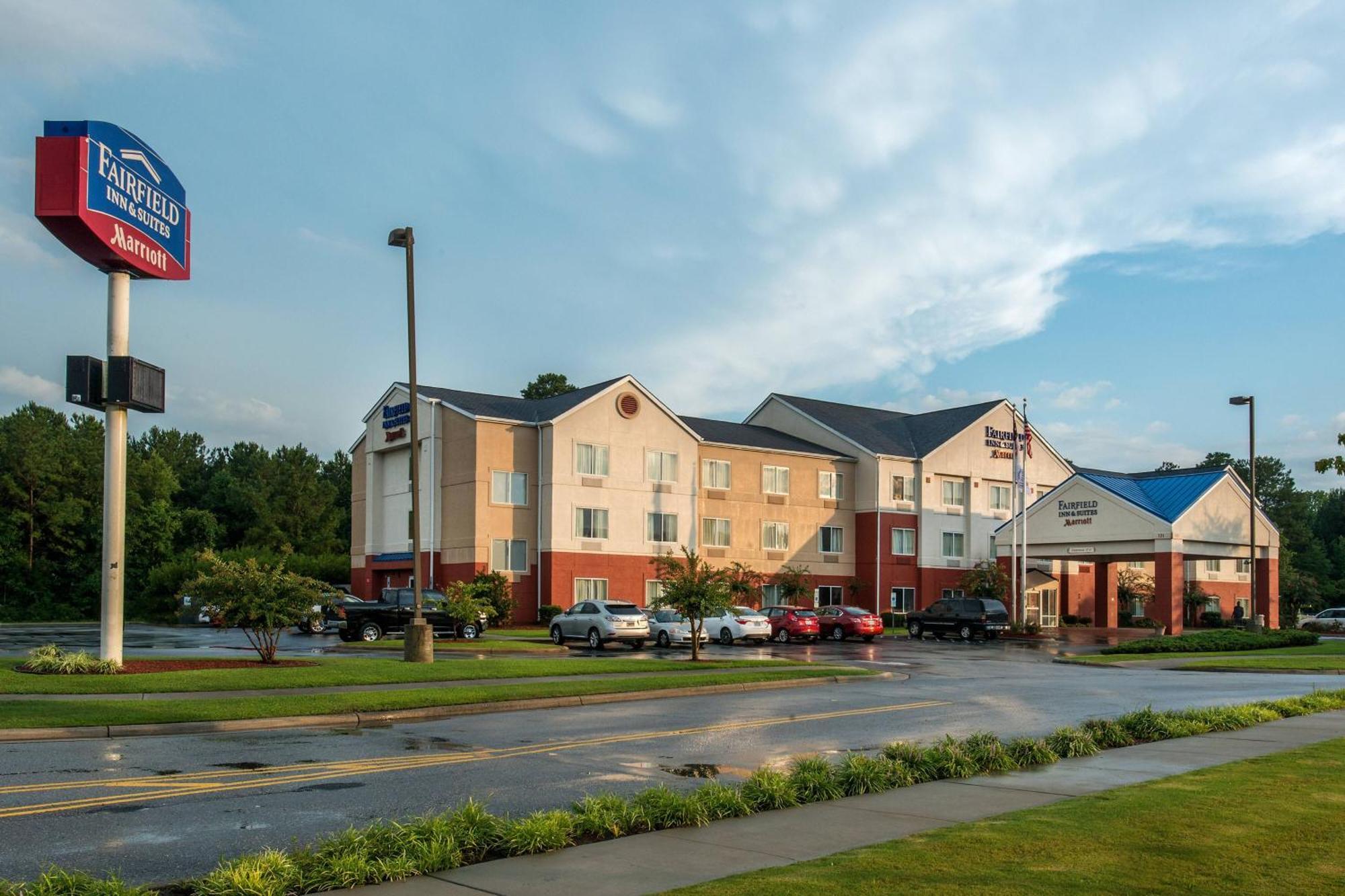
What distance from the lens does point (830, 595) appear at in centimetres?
6356

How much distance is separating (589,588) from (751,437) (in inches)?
583

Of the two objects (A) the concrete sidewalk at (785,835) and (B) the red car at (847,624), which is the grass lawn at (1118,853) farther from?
(B) the red car at (847,624)

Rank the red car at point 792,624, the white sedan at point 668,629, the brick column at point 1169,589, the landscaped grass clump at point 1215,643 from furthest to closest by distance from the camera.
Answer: the brick column at point 1169,589 < the red car at point 792,624 < the white sedan at point 668,629 < the landscaped grass clump at point 1215,643

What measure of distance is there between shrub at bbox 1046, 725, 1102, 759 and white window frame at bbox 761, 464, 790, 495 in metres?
47.8

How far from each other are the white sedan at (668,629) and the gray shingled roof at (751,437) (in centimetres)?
1989

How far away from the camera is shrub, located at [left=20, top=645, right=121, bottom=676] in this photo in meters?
19.9

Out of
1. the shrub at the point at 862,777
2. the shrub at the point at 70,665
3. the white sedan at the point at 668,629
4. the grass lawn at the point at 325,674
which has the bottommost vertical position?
the white sedan at the point at 668,629

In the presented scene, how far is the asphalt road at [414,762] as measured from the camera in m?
8.56

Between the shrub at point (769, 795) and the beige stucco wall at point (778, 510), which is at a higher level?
the beige stucco wall at point (778, 510)

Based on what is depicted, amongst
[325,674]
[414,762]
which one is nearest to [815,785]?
[414,762]

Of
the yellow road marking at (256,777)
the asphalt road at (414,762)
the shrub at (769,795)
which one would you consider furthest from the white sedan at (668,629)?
the shrub at (769,795)

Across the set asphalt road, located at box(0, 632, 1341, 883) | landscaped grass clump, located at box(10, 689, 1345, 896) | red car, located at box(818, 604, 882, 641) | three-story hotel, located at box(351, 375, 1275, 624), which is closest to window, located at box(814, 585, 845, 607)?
three-story hotel, located at box(351, 375, 1275, 624)

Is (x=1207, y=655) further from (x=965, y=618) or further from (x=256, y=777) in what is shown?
(x=256, y=777)

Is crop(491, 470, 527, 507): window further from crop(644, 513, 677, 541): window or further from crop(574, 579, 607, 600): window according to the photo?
crop(644, 513, 677, 541): window
